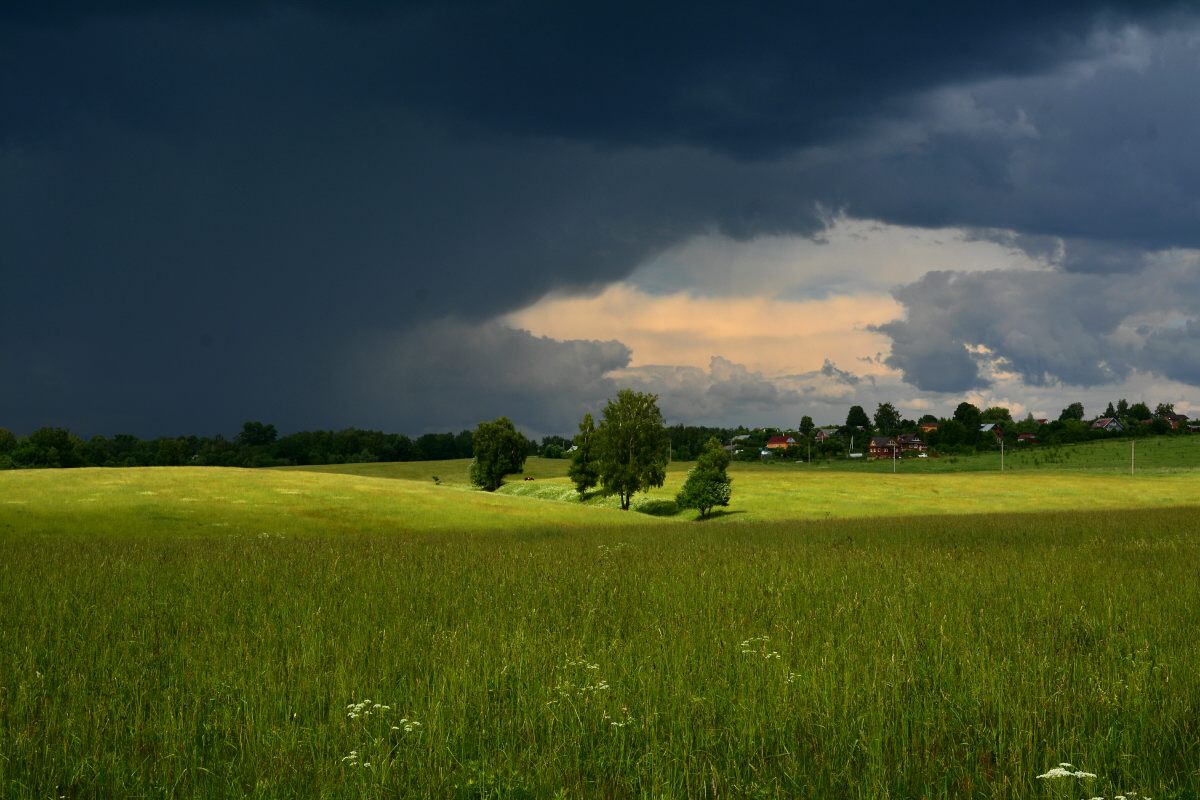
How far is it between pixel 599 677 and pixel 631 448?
7292 cm

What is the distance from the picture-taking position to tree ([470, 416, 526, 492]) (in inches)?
4459

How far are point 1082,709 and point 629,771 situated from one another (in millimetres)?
4221

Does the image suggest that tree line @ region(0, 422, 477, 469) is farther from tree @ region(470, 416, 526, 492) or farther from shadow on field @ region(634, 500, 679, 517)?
shadow on field @ region(634, 500, 679, 517)

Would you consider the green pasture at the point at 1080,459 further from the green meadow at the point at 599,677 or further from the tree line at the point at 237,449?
the green meadow at the point at 599,677

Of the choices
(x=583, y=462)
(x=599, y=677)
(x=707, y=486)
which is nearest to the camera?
(x=599, y=677)

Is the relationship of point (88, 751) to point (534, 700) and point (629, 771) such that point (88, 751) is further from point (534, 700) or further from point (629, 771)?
point (629, 771)

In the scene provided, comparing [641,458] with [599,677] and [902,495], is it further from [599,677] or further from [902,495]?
[599,677]

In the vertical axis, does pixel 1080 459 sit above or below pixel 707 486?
below

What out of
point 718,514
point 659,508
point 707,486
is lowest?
point 659,508

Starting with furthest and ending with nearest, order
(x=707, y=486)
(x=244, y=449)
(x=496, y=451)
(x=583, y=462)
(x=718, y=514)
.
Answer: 1. (x=244, y=449)
2. (x=496, y=451)
3. (x=583, y=462)
4. (x=707, y=486)
5. (x=718, y=514)

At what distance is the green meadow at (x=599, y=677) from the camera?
19.6ft

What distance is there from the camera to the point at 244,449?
17288 cm

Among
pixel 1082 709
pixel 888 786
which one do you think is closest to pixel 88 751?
pixel 888 786

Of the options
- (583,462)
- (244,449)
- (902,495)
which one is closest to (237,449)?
(244,449)
